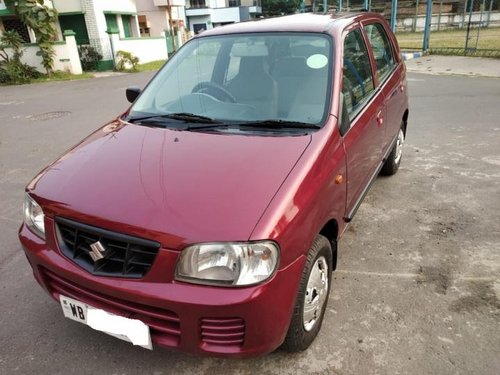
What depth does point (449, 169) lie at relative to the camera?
5.04 m

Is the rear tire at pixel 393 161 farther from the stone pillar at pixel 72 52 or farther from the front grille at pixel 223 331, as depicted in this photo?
the stone pillar at pixel 72 52

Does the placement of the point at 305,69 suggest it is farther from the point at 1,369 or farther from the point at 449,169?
the point at 449,169

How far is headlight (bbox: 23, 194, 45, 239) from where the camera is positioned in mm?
2301

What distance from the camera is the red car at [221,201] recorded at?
6.14 ft

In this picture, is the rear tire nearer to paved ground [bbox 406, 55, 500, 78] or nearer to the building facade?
paved ground [bbox 406, 55, 500, 78]

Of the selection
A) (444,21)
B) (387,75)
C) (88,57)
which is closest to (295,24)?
(387,75)

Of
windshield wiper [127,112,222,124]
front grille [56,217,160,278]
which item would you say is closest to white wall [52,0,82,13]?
windshield wiper [127,112,222,124]

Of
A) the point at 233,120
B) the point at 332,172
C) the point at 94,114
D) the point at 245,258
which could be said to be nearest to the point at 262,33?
the point at 233,120

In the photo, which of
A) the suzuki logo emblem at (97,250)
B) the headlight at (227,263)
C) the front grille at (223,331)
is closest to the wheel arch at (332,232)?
the headlight at (227,263)

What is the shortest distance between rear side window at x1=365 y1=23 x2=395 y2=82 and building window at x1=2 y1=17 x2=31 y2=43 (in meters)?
17.8

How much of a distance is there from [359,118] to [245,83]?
0.86 m

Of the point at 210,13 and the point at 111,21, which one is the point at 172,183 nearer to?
the point at 111,21

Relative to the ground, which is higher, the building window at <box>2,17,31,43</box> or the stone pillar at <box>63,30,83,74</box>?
the building window at <box>2,17,31,43</box>

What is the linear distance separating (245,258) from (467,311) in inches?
66.9
